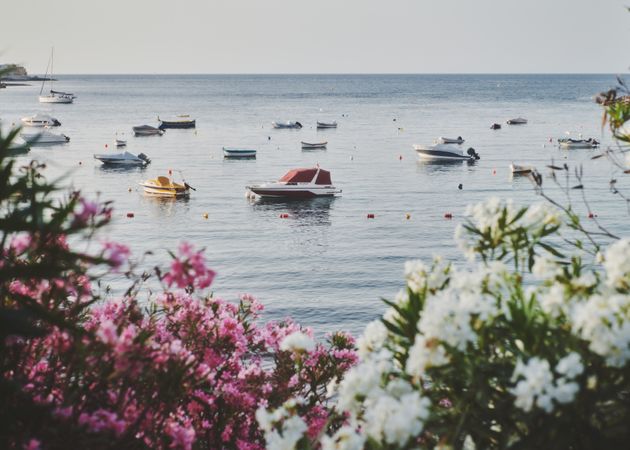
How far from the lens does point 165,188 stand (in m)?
45.8

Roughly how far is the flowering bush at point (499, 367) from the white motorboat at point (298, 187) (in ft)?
133

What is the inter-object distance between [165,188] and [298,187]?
7.90 meters

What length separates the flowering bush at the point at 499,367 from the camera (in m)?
2.99

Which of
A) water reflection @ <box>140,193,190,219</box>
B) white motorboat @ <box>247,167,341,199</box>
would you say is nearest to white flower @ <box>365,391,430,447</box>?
water reflection @ <box>140,193,190,219</box>

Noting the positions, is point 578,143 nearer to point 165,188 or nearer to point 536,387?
point 165,188

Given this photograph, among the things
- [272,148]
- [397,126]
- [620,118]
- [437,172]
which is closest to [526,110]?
[397,126]

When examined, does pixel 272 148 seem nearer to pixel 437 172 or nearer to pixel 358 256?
pixel 437 172

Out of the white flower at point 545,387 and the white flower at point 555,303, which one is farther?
the white flower at point 555,303

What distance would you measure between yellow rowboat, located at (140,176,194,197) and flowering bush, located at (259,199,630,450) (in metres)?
42.6

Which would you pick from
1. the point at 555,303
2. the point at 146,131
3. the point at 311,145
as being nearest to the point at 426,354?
the point at 555,303

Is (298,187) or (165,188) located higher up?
(298,187)

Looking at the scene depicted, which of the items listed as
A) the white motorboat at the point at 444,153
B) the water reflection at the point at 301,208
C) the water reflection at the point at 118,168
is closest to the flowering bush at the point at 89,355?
the water reflection at the point at 301,208

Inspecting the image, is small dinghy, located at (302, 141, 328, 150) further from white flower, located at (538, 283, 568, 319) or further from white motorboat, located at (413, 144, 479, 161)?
white flower, located at (538, 283, 568, 319)

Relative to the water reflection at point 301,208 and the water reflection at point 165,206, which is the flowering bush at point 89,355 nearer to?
the water reflection at point 301,208
